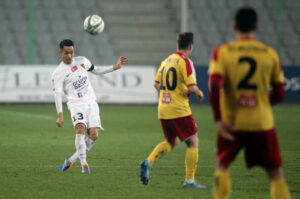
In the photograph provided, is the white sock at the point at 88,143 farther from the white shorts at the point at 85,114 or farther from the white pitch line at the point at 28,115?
the white pitch line at the point at 28,115

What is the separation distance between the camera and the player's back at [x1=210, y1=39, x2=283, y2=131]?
4.85 m

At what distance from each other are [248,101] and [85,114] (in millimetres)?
4032

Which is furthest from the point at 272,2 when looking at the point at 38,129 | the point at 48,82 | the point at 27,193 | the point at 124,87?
the point at 27,193

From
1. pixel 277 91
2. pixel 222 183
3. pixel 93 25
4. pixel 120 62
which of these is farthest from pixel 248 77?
pixel 93 25

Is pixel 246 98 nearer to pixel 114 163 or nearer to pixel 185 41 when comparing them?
pixel 185 41

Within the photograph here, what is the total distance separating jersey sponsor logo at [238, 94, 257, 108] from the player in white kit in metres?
3.95

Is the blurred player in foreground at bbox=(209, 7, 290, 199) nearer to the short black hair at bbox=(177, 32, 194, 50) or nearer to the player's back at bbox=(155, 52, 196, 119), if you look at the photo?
the player's back at bbox=(155, 52, 196, 119)

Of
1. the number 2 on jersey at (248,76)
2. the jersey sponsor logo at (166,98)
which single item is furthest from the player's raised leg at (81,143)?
the number 2 on jersey at (248,76)

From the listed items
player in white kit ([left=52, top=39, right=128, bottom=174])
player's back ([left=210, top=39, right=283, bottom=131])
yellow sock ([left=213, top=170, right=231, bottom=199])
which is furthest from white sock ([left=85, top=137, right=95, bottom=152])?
player's back ([left=210, top=39, right=283, bottom=131])

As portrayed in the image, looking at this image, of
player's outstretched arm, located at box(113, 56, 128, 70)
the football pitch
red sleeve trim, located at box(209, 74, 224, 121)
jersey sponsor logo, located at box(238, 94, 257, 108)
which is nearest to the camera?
red sleeve trim, located at box(209, 74, 224, 121)

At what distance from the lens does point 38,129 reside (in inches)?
575

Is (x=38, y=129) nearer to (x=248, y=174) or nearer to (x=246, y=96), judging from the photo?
(x=248, y=174)

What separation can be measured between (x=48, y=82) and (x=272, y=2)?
11.9 metres

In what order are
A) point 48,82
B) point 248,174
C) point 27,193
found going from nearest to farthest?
1. point 27,193
2. point 248,174
3. point 48,82
